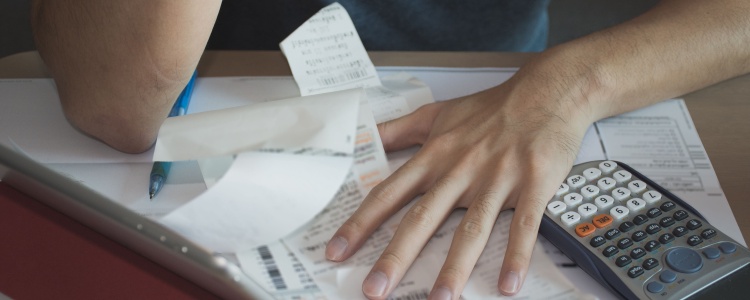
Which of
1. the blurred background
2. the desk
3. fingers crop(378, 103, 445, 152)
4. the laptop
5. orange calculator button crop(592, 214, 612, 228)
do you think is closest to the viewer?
the laptop

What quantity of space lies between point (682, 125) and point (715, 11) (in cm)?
14

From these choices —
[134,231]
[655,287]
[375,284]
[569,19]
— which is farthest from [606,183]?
[569,19]

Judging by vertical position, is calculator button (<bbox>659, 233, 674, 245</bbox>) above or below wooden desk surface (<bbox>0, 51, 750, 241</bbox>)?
below

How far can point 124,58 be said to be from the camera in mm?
705

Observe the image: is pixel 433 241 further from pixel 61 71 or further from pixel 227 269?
pixel 61 71

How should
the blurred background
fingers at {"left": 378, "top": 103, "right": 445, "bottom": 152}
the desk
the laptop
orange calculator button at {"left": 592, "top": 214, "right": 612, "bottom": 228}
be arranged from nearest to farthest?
the laptop < the desk < orange calculator button at {"left": 592, "top": 214, "right": 612, "bottom": 228} < fingers at {"left": 378, "top": 103, "right": 445, "bottom": 152} < the blurred background

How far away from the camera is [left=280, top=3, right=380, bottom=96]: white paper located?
0.78 m

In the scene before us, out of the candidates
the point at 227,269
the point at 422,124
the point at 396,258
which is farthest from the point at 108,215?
the point at 422,124

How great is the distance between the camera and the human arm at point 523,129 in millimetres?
593

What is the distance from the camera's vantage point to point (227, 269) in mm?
380

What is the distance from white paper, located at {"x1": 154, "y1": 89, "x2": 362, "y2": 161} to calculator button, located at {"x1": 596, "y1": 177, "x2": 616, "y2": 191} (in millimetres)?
222

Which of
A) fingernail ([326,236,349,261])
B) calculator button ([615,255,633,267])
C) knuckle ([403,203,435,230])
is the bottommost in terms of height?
fingernail ([326,236,349,261])

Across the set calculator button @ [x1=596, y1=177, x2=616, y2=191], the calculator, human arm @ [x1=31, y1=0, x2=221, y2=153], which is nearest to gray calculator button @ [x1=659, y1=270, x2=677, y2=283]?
the calculator

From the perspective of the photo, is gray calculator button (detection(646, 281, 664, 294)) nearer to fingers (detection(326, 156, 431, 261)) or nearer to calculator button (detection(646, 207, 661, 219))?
calculator button (detection(646, 207, 661, 219))
